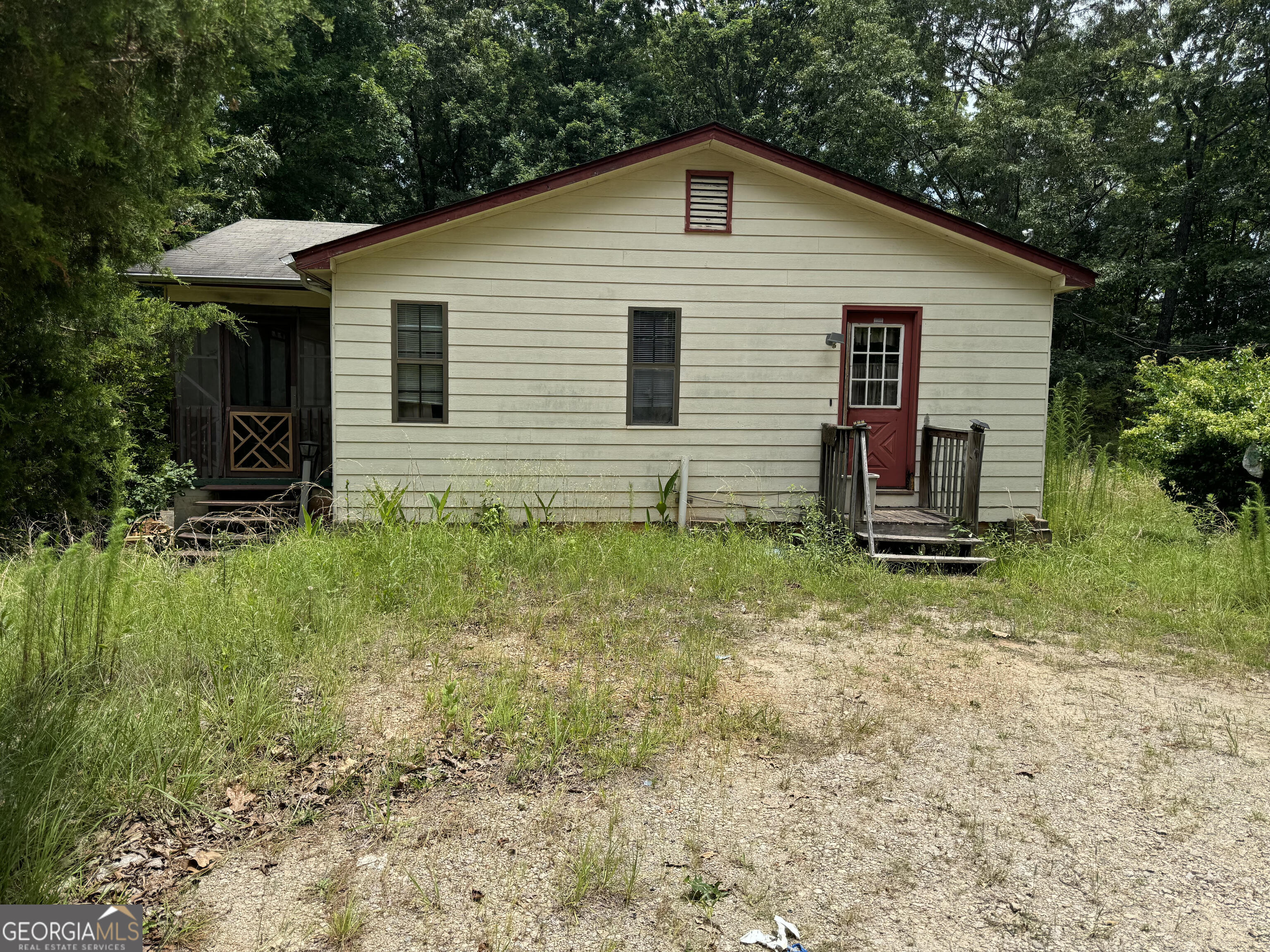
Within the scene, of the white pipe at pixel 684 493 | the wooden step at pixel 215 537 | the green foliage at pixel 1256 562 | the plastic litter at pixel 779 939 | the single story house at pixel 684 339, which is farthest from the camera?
the white pipe at pixel 684 493

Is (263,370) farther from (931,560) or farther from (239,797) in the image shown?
(239,797)

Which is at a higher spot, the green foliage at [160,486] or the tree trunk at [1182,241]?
the tree trunk at [1182,241]

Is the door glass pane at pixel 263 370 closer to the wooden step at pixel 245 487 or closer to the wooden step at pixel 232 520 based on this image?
the wooden step at pixel 245 487

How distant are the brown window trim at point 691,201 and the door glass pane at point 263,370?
20.7ft

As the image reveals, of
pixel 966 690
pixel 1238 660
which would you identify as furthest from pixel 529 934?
pixel 1238 660

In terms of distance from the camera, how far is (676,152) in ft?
27.0

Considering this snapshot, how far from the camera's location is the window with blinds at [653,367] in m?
8.58

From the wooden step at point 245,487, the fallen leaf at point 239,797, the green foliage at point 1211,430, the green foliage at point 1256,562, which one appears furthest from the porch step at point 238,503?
the green foliage at point 1211,430

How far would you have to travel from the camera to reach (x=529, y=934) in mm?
2465

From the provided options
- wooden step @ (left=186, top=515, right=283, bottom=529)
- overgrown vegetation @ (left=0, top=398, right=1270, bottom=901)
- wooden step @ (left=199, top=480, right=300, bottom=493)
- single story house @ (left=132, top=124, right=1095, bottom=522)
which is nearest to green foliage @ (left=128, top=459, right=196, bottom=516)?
wooden step @ (left=199, top=480, right=300, bottom=493)

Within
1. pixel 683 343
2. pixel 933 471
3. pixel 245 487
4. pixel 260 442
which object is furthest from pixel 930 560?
pixel 260 442

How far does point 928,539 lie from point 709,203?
13.9ft

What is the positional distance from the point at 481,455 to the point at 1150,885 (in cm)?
688

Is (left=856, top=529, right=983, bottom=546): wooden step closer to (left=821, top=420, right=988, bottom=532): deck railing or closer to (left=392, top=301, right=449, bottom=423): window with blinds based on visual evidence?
(left=821, top=420, right=988, bottom=532): deck railing
